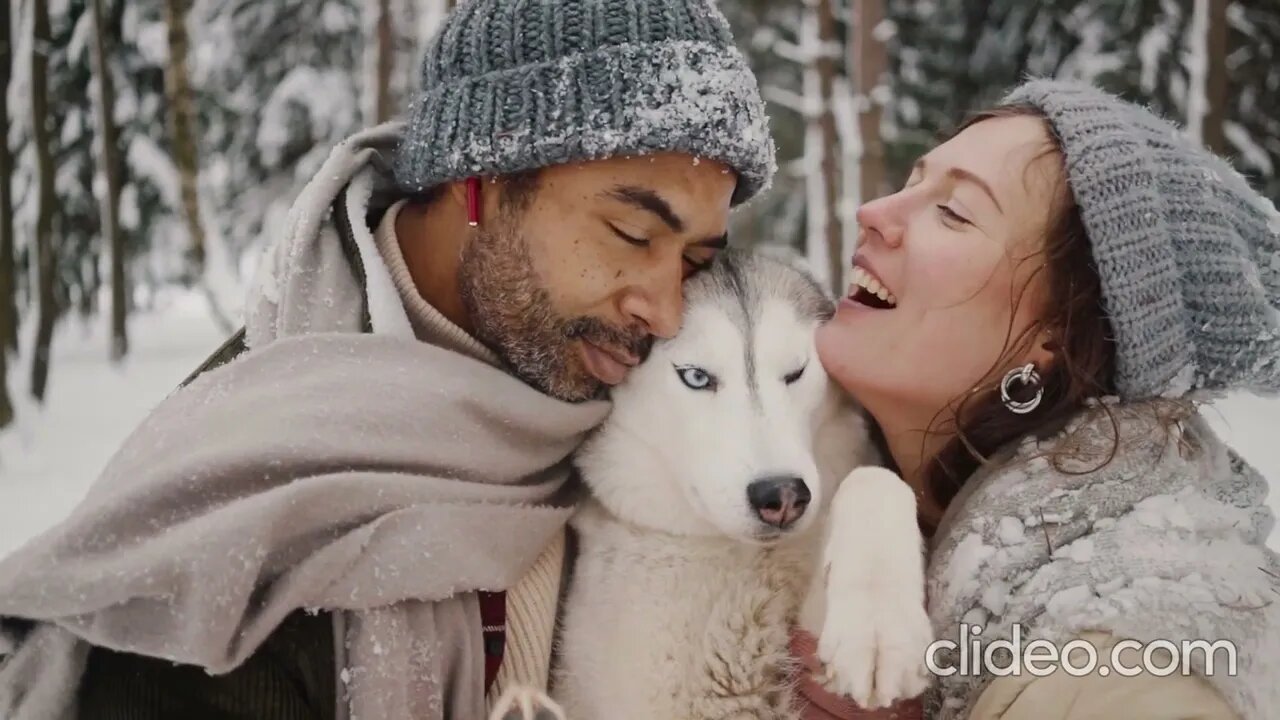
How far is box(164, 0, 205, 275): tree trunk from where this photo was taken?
10.7 m

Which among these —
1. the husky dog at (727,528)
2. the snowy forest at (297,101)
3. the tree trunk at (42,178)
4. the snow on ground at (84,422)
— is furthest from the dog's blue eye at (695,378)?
the tree trunk at (42,178)

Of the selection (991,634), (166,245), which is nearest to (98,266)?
(166,245)

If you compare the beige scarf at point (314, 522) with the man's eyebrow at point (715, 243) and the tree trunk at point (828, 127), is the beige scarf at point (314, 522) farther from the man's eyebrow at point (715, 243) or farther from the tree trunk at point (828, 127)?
the tree trunk at point (828, 127)

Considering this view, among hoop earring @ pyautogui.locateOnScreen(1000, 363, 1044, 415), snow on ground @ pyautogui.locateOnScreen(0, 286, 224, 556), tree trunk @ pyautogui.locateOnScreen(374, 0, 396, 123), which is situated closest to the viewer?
hoop earring @ pyautogui.locateOnScreen(1000, 363, 1044, 415)

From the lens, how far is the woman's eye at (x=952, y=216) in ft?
6.73

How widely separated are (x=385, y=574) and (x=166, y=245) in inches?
678

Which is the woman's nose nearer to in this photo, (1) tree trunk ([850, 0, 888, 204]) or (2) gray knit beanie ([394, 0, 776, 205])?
(2) gray knit beanie ([394, 0, 776, 205])

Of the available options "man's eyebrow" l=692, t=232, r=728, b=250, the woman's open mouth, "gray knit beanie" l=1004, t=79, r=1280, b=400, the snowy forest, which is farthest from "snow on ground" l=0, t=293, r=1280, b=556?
"man's eyebrow" l=692, t=232, r=728, b=250

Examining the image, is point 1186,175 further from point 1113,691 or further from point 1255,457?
point 1255,457

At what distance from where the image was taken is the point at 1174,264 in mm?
1787

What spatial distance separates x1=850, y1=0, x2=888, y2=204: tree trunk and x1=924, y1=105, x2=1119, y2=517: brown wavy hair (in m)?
6.88

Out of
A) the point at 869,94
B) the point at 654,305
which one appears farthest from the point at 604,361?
the point at 869,94

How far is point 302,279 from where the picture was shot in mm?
2098

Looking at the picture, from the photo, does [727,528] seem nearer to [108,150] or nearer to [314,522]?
[314,522]
